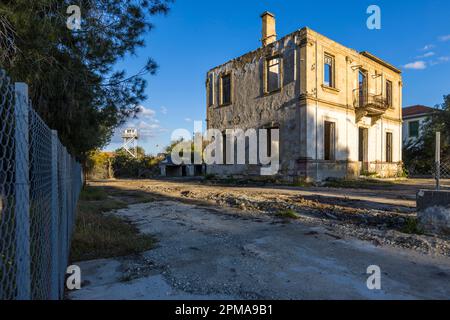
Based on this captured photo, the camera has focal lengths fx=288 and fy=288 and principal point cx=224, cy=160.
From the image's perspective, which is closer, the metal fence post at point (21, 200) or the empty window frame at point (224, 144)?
the metal fence post at point (21, 200)

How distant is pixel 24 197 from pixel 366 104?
18.9 meters

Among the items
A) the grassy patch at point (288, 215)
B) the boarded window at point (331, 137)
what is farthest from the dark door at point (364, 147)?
the grassy patch at point (288, 215)

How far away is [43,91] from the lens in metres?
5.62

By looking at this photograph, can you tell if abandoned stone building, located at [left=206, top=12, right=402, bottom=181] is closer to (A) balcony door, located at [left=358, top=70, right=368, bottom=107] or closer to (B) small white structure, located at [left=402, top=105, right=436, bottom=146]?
(A) balcony door, located at [left=358, top=70, right=368, bottom=107]

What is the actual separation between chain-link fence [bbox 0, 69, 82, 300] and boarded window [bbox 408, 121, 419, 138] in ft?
131

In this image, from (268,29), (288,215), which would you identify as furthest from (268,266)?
(268,29)

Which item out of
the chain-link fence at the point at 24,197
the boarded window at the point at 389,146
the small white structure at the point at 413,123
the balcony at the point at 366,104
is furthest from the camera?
the small white structure at the point at 413,123

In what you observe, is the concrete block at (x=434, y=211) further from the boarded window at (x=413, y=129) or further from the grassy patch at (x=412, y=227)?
the boarded window at (x=413, y=129)

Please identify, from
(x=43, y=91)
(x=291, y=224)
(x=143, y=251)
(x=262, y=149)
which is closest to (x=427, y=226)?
(x=291, y=224)

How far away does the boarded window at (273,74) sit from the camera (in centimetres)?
1676

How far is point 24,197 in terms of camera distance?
1.47 meters

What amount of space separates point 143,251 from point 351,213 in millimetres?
4921

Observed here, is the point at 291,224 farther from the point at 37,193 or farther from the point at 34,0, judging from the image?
the point at 34,0

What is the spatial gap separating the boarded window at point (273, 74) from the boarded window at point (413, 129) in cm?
2462
